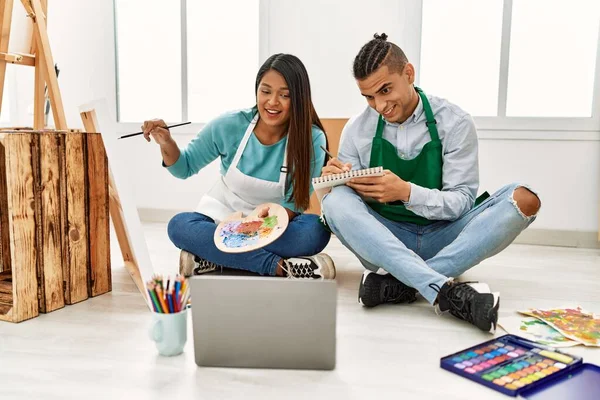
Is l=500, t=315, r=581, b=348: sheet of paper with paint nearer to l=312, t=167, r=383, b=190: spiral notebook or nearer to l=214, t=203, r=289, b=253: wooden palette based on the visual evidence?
l=312, t=167, r=383, b=190: spiral notebook

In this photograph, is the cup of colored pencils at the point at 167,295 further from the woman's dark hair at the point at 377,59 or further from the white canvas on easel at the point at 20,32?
the white canvas on easel at the point at 20,32

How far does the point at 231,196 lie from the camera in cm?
185

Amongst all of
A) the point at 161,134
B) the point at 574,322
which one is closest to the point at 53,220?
the point at 161,134

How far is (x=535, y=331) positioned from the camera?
133 cm

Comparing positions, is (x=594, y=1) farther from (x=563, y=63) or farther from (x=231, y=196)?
(x=231, y=196)

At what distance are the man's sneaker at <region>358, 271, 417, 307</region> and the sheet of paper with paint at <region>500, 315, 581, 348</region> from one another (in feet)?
0.91

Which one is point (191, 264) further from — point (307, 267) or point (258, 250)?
point (307, 267)

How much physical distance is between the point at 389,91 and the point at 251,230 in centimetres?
59

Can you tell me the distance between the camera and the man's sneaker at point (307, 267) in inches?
67.1

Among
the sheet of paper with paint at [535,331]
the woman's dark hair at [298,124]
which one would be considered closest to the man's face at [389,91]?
the woman's dark hair at [298,124]

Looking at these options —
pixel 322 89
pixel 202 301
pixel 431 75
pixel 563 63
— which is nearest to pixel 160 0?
pixel 322 89

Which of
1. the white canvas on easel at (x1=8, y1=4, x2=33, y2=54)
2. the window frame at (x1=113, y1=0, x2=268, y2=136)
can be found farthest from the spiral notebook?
the window frame at (x1=113, y1=0, x2=268, y2=136)

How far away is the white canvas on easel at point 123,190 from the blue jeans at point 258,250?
239 mm

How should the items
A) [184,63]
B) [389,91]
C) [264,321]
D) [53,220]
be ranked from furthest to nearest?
[184,63] < [389,91] < [53,220] < [264,321]
